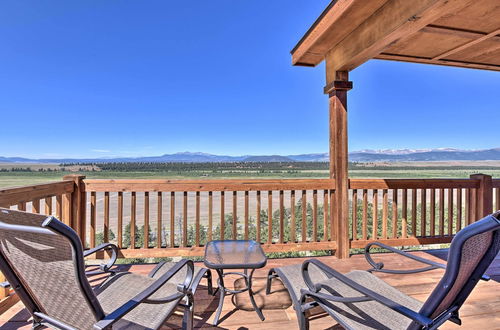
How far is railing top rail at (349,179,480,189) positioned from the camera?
3.35m

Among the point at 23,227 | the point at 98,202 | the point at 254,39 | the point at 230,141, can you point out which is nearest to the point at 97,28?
the point at 254,39

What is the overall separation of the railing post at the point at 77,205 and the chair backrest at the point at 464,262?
3.20 m

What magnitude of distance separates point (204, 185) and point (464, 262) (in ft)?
8.19

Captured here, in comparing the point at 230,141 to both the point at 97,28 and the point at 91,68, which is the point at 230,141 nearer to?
the point at 91,68

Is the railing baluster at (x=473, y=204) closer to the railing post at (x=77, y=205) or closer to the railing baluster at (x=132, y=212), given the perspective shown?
the railing baluster at (x=132, y=212)

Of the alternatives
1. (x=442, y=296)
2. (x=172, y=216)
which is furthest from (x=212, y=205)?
(x=442, y=296)

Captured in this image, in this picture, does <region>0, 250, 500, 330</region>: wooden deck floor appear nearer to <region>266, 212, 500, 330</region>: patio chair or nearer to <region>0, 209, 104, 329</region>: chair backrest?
<region>266, 212, 500, 330</region>: patio chair

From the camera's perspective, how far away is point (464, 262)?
3.47ft

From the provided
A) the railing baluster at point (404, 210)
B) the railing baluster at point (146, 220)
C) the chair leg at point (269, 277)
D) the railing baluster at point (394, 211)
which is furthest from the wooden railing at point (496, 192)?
the railing baluster at point (146, 220)

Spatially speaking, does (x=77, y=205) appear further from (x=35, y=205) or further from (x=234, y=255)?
(x=234, y=255)

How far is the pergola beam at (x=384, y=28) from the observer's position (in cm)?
191

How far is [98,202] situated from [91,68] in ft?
60.0

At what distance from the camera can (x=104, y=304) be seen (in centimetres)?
138

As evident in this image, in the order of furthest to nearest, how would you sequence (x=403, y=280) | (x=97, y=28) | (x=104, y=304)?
(x=97, y=28) → (x=403, y=280) → (x=104, y=304)
